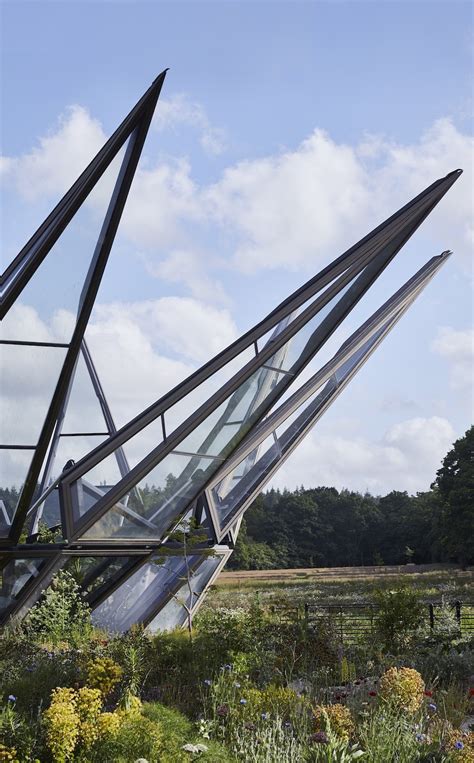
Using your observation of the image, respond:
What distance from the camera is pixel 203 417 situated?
40.8 ft

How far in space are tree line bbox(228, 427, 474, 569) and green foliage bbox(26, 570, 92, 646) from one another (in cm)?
4047

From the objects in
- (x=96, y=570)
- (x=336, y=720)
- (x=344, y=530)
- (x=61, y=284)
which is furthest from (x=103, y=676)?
(x=344, y=530)

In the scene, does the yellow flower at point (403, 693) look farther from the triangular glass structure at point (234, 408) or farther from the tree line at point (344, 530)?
the tree line at point (344, 530)

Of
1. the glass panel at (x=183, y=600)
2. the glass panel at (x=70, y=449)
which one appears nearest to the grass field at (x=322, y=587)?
the glass panel at (x=183, y=600)

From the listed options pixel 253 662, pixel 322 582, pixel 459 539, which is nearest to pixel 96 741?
pixel 253 662

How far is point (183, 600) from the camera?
15.4 meters

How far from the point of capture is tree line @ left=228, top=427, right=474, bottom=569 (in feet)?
189

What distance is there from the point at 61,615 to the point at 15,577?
98 centimetres

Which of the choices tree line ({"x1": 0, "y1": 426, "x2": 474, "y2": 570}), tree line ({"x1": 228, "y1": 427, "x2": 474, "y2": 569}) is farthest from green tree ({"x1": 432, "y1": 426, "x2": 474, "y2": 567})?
tree line ({"x1": 228, "y1": 427, "x2": 474, "y2": 569})

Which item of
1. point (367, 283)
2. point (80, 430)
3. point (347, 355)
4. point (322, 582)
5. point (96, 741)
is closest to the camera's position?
point (96, 741)

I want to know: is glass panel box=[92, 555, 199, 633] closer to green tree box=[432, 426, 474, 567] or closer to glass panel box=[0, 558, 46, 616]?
glass panel box=[0, 558, 46, 616]

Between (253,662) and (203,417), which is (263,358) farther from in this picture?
(253,662)

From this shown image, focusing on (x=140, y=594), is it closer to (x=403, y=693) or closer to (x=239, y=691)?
(x=239, y=691)

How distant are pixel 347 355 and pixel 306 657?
6.43 m
